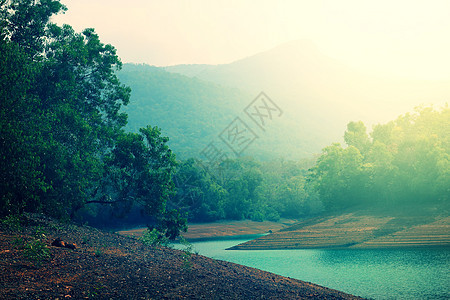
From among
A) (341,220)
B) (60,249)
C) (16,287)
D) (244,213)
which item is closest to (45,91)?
(60,249)

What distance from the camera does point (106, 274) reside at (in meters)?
13.5

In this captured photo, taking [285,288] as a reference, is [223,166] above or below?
above

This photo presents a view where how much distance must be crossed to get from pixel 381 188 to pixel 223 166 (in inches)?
2157

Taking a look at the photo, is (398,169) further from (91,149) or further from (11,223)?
(11,223)

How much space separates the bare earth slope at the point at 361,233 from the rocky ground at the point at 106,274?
22.7 m

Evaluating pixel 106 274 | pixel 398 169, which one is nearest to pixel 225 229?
pixel 398 169

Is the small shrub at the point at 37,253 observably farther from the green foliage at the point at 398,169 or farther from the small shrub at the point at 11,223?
the green foliage at the point at 398,169

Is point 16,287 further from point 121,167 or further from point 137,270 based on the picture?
point 121,167

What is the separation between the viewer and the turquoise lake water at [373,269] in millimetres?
21281

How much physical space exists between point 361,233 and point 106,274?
3638 centimetres

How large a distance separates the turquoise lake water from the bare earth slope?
247 cm

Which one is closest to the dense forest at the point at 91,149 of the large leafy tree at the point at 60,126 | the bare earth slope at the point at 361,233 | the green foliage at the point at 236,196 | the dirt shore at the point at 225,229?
the large leafy tree at the point at 60,126

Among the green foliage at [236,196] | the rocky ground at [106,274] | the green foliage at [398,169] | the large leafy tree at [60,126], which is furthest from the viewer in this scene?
the green foliage at [236,196]

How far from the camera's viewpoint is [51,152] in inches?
895
